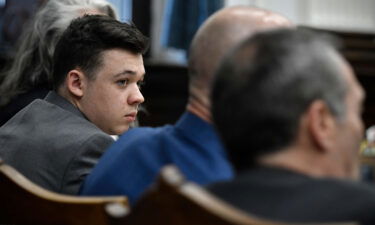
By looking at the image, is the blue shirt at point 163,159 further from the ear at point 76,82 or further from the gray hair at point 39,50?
the gray hair at point 39,50

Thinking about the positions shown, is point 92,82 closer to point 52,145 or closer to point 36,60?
point 52,145

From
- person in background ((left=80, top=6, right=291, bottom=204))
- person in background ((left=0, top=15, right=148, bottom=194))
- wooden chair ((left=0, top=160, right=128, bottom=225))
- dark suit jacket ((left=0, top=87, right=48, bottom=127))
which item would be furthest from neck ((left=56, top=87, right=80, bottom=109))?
wooden chair ((left=0, top=160, right=128, bottom=225))

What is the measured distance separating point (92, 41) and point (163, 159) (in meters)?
0.92

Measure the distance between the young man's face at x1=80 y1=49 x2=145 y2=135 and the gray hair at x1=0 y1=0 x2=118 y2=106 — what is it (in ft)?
1.28

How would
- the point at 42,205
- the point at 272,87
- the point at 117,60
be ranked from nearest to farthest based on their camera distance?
the point at 272,87
the point at 42,205
the point at 117,60

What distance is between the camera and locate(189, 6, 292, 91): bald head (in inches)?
68.9

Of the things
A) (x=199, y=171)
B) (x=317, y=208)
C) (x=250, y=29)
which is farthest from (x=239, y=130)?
(x=250, y=29)

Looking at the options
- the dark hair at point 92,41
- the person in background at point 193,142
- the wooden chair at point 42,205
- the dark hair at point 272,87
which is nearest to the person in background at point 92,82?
the dark hair at point 92,41

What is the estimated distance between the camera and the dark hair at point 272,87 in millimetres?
1167

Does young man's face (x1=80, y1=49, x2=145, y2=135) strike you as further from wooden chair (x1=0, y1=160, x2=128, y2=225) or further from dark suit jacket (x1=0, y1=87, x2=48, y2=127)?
wooden chair (x1=0, y1=160, x2=128, y2=225)

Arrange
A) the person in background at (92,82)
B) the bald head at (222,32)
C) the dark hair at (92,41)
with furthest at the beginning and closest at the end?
the dark hair at (92,41), the person in background at (92,82), the bald head at (222,32)

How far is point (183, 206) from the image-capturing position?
1001mm

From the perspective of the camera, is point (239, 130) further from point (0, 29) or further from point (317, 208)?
point (0, 29)

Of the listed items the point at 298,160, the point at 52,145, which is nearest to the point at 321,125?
the point at 298,160
